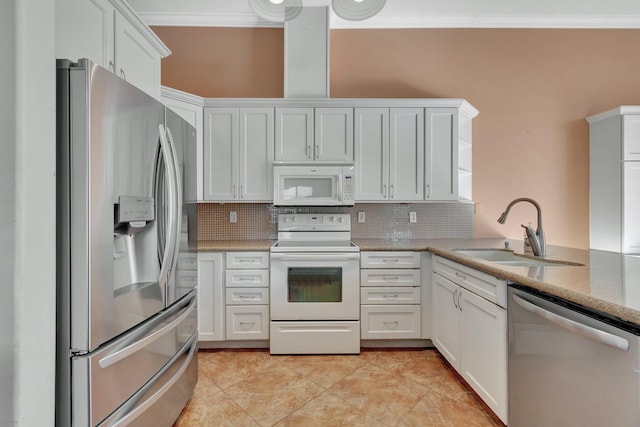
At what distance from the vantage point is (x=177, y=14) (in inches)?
117

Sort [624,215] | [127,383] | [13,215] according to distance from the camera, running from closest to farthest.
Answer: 1. [13,215]
2. [127,383]
3. [624,215]

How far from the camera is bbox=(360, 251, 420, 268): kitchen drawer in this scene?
2.51m

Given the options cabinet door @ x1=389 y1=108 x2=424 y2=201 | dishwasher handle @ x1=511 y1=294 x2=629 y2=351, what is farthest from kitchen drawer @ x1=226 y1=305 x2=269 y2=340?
dishwasher handle @ x1=511 y1=294 x2=629 y2=351

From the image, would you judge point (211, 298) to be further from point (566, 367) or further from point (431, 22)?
point (431, 22)

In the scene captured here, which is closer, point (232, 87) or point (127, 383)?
point (127, 383)

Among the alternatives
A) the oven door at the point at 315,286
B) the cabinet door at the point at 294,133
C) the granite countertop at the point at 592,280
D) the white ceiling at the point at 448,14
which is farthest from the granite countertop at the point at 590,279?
the white ceiling at the point at 448,14

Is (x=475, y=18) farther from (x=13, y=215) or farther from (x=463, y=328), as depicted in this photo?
(x=13, y=215)

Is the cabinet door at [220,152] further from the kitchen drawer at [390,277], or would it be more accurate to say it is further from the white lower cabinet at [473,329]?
the white lower cabinet at [473,329]

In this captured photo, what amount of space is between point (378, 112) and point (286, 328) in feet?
6.73

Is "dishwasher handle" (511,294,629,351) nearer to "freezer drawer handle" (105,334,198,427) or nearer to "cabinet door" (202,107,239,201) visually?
"freezer drawer handle" (105,334,198,427)

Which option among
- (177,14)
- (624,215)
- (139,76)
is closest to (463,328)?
(624,215)

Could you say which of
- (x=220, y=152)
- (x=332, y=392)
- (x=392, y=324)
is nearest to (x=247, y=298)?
(x=332, y=392)

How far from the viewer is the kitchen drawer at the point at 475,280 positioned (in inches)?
59.6

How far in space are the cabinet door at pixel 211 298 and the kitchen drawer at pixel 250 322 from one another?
3.9 inches
